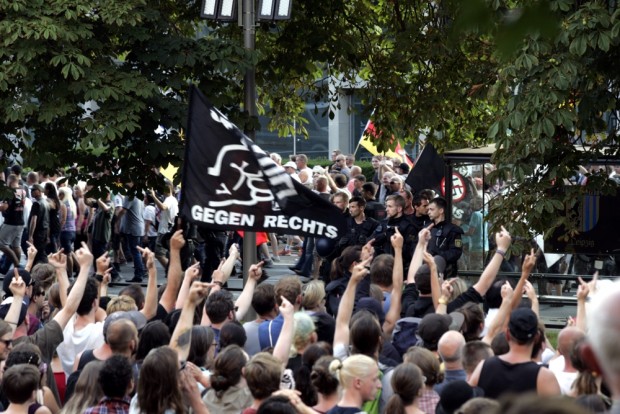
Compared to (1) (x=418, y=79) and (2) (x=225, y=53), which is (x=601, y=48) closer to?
(2) (x=225, y=53)

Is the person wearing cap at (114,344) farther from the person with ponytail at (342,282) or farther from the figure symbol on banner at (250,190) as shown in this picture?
the person with ponytail at (342,282)

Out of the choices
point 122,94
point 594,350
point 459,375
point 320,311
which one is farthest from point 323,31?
point 594,350

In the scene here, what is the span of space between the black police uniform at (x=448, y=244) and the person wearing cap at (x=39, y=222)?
29.9 ft

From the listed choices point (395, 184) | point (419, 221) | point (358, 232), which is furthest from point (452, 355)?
point (395, 184)

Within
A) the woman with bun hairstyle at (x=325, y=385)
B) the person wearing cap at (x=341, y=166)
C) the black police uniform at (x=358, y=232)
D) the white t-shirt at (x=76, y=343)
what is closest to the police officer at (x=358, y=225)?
the black police uniform at (x=358, y=232)

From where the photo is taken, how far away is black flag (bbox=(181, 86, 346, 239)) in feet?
31.2

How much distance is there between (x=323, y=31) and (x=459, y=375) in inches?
358

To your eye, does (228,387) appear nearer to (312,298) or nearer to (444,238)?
(312,298)

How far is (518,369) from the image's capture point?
607 cm

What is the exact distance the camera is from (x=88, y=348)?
746 centimetres

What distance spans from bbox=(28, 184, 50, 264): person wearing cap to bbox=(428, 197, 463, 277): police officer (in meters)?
8.99

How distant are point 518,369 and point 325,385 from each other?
1.04 metres

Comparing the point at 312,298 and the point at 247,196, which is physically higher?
the point at 247,196

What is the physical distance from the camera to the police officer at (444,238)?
1259cm
